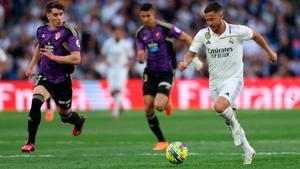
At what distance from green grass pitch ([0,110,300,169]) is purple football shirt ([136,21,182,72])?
1.64m

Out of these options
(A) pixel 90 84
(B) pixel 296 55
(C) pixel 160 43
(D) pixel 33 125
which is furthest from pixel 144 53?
(B) pixel 296 55

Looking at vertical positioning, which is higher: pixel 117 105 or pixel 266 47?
pixel 266 47

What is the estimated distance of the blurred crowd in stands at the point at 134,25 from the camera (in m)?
31.8

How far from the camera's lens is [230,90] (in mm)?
12445

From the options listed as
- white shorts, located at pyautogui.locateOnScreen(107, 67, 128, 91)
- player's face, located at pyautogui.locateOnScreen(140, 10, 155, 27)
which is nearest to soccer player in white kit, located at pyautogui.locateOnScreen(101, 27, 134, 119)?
white shorts, located at pyautogui.locateOnScreen(107, 67, 128, 91)

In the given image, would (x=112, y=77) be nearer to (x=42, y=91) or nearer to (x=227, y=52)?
(x=42, y=91)

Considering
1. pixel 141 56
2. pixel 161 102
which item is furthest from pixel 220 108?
pixel 141 56

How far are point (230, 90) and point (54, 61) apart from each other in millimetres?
3266

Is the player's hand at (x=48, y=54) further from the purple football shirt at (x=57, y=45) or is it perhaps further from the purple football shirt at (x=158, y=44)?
the purple football shirt at (x=158, y=44)

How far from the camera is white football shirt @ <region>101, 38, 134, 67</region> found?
1053 inches

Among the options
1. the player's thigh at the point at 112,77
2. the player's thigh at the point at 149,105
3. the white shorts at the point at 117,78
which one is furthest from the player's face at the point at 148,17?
the player's thigh at the point at 112,77

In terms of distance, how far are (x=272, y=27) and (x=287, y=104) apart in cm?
413

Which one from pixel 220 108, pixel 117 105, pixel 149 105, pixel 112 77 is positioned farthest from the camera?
pixel 112 77

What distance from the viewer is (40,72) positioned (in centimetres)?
1425
